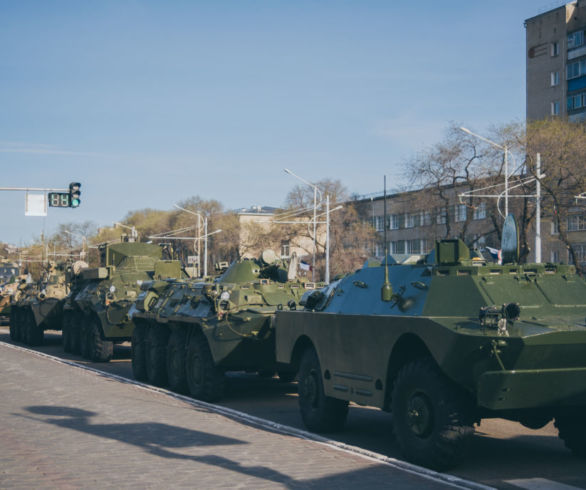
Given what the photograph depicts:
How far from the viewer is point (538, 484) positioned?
7.73 m

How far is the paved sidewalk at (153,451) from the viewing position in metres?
7.75

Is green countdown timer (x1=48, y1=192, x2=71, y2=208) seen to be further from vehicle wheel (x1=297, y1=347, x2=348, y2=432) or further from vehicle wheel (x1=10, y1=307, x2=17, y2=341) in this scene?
vehicle wheel (x1=297, y1=347, x2=348, y2=432)

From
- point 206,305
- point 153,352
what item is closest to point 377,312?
point 206,305

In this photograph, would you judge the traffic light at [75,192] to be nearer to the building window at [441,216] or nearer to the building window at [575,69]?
the building window at [441,216]

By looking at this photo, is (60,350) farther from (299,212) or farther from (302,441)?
(299,212)

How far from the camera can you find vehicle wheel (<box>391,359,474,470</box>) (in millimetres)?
7922

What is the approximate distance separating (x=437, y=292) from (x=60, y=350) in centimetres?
1893

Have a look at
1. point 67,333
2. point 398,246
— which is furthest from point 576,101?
point 67,333

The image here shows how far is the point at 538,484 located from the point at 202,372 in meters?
6.93

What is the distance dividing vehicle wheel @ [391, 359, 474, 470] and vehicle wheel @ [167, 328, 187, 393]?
664 cm

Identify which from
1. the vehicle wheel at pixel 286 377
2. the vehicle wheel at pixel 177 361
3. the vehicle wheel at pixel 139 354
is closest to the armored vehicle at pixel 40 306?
the vehicle wheel at pixel 139 354

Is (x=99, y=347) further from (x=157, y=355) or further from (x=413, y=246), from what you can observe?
(x=413, y=246)

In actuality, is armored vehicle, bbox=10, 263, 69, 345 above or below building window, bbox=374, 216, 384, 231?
below

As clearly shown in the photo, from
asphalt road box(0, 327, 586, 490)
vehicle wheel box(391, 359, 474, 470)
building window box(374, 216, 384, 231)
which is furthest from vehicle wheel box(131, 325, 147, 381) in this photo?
building window box(374, 216, 384, 231)
